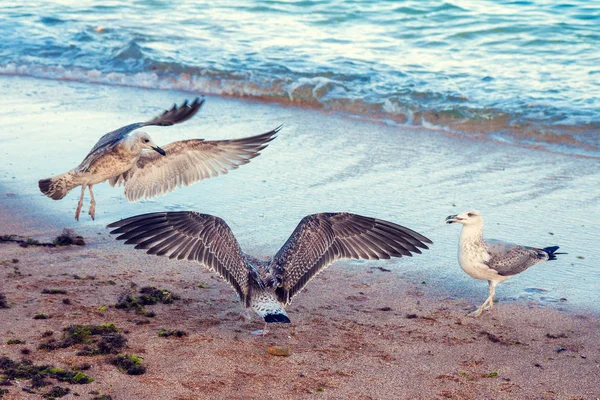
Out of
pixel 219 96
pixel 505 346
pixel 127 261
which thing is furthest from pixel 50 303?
pixel 219 96

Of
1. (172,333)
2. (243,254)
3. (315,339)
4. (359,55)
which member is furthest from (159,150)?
(359,55)

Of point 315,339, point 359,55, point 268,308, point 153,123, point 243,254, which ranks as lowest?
point 315,339

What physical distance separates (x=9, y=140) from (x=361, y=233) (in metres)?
5.33

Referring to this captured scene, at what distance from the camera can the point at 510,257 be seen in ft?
18.8

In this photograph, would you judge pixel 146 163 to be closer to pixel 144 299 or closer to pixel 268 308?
pixel 144 299

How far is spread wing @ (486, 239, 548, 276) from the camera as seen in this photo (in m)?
5.67

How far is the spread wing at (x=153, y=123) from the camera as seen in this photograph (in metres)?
6.16

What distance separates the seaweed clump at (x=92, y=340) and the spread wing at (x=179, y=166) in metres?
2.32

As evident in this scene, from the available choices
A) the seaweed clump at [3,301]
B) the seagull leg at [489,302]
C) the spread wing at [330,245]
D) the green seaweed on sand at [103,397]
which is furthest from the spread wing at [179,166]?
the green seaweed on sand at [103,397]

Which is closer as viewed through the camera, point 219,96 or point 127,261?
point 127,261

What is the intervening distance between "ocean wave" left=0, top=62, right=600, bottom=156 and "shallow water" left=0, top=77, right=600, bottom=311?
512 millimetres

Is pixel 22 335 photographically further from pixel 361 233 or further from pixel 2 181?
pixel 2 181

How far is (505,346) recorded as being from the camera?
202 inches

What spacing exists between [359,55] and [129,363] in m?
9.92
